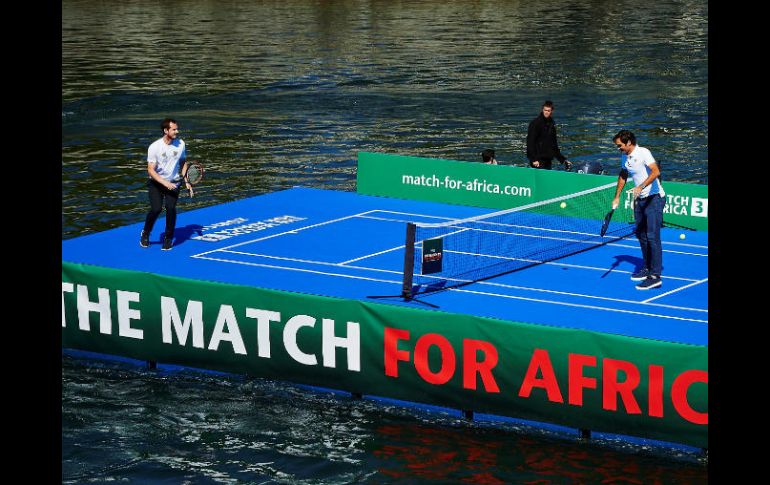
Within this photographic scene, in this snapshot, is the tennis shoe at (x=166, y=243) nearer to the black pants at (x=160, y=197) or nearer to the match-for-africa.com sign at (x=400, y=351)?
the black pants at (x=160, y=197)

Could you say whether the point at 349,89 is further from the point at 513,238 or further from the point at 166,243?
the point at 166,243

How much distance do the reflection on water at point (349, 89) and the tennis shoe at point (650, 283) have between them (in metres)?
13.7

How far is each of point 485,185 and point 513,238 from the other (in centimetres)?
260

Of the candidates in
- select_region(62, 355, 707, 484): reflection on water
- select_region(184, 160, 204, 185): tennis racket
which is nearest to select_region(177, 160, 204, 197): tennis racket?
select_region(184, 160, 204, 185): tennis racket

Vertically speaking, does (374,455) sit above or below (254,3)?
below

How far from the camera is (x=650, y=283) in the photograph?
2028 cm

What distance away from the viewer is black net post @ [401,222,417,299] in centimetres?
1892

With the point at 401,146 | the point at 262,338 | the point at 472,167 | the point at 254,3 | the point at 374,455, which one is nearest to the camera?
the point at 374,455

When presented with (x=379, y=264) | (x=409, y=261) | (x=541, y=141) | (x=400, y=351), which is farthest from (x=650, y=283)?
(x=541, y=141)

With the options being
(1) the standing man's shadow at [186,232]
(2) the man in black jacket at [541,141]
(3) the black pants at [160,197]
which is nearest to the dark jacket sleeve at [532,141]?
(2) the man in black jacket at [541,141]
